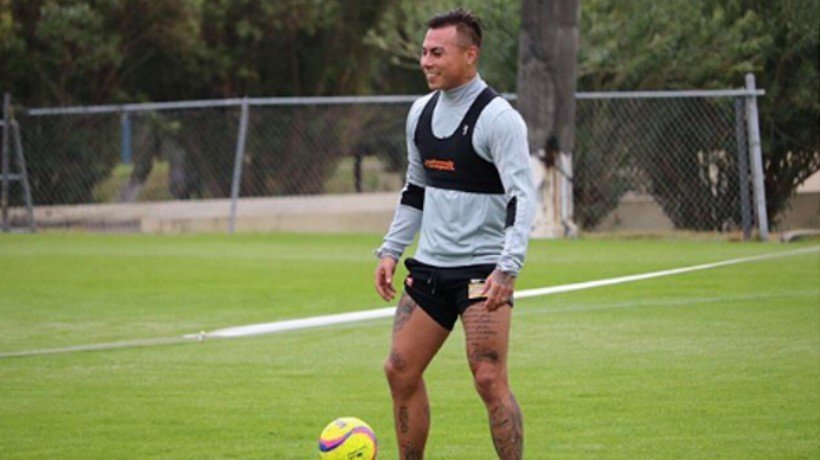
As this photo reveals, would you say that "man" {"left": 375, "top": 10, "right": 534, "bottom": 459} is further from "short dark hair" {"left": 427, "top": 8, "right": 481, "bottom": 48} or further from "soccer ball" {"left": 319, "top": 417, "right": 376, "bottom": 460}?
"soccer ball" {"left": 319, "top": 417, "right": 376, "bottom": 460}

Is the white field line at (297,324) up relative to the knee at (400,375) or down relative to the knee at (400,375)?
down

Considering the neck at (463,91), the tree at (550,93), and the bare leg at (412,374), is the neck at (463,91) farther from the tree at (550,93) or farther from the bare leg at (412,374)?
the tree at (550,93)

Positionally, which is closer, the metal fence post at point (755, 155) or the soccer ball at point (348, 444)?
the soccer ball at point (348, 444)

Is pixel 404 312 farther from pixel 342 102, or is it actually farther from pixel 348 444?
pixel 342 102

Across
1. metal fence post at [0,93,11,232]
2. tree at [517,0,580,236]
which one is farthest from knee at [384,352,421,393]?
metal fence post at [0,93,11,232]

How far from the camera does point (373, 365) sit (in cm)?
1156

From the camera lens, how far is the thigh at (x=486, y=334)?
7180 millimetres

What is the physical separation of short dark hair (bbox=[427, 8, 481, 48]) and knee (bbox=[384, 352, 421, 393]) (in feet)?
4.80

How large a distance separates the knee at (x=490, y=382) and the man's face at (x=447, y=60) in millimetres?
1265

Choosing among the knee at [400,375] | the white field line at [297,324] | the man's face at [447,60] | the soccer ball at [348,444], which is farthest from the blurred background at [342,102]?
the soccer ball at [348,444]

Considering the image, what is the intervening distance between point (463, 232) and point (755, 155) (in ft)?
48.0

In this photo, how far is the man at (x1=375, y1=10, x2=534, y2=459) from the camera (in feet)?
23.2

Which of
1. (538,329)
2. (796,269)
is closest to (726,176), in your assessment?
(796,269)

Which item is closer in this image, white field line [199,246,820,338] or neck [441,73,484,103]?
neck [441,73,484,103]
